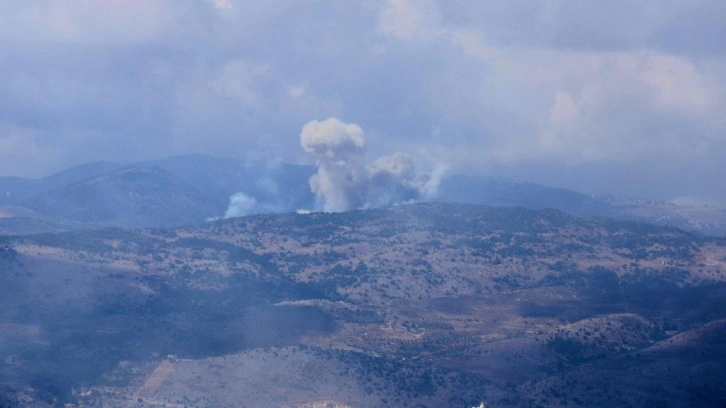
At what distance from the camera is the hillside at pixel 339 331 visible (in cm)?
11050

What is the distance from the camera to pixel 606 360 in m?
122

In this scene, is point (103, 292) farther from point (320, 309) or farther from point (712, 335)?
point (712, 335)

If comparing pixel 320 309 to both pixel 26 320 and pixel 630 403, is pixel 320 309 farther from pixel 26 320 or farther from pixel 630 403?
pixel 630 403

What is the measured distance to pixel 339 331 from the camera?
151000 mm

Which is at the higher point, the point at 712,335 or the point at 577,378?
the point at 712,335

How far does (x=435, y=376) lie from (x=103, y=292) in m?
65.9

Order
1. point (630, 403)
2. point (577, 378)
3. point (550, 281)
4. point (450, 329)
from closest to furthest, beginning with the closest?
point (630, 403), point (577, 378), point (450, 329), point (550, 281)

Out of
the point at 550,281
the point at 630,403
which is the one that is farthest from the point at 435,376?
the point at 550,281

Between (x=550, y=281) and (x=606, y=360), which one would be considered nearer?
(x=606, y=360)

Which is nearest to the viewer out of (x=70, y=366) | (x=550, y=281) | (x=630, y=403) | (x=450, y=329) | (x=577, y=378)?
(x=630, y=403)

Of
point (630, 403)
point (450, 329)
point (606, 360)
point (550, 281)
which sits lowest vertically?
point (630, 403)

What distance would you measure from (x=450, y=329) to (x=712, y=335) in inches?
1816

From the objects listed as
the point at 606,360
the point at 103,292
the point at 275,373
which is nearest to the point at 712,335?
the point at 606,360

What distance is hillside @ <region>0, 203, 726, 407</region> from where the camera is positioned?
110500mm
